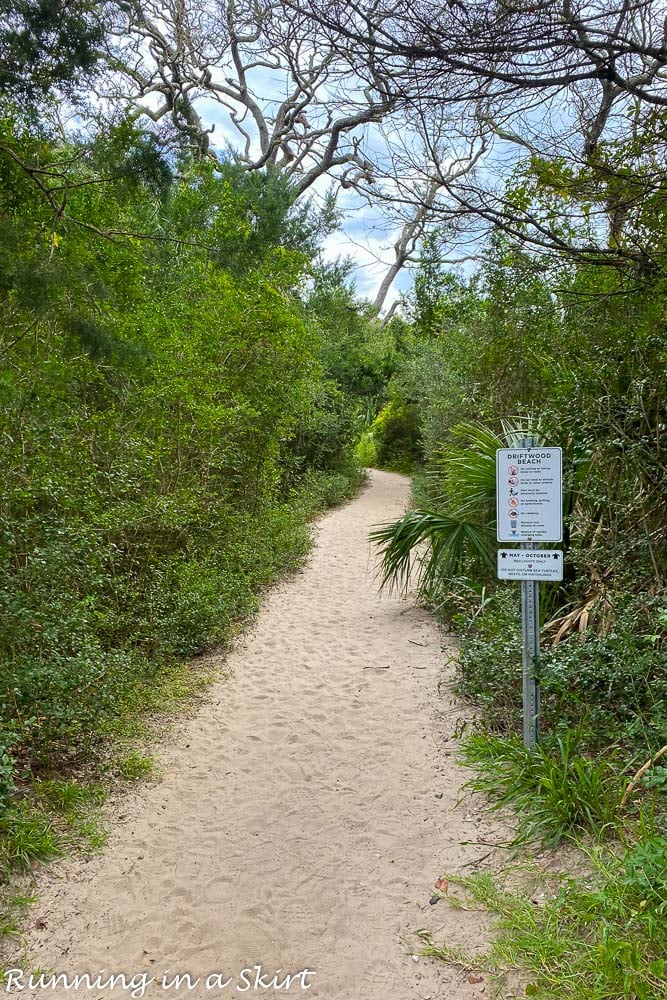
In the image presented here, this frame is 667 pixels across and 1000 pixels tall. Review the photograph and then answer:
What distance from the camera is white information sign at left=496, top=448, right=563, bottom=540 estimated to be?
3396 mm

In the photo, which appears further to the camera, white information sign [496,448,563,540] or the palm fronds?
the palm fronds

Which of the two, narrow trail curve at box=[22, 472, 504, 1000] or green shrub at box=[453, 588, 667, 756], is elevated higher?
green shrub at box=[453, 588, 667, 756]

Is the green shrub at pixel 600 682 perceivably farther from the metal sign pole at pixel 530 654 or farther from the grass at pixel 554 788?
the grass at pixel 554 788

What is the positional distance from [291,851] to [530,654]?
1626 millimetres

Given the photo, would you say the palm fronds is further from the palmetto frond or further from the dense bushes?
the dense bushes

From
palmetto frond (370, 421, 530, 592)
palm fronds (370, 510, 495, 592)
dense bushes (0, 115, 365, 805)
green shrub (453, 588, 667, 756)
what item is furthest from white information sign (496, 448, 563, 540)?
dense bushes (0, 115, 365, 805)

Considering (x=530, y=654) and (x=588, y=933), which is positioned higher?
(x=530, y=654)

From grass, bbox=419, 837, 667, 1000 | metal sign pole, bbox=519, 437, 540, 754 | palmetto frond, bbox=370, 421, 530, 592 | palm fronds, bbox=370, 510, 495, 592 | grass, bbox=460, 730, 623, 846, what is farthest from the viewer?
palm fronds, bbox=370, 510, 495, 592

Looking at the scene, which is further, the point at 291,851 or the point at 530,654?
the point at 530,654

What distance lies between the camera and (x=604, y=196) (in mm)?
3424

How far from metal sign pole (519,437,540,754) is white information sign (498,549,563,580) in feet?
0.23

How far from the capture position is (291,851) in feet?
10.8

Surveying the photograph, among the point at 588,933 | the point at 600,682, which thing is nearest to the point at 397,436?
the point at 600,682

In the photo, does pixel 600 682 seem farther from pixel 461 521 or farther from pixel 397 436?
pixel 397 436
